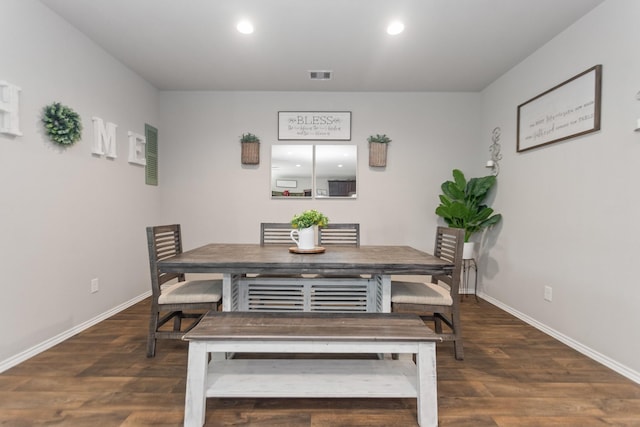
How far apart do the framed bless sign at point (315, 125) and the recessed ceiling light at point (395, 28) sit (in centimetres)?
142

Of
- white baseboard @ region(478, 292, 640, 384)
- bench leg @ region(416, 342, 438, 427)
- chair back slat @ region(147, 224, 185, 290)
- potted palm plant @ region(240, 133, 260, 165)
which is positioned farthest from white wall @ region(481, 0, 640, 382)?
chair back slat @ region(147, 224, 185, 290)

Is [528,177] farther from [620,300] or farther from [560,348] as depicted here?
[560,348]

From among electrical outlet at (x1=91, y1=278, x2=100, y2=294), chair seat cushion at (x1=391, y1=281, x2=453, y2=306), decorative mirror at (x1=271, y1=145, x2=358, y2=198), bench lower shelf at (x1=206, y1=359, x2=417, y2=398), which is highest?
decorative mirror at (x1=271, y1=145, x2=358, y2=198)

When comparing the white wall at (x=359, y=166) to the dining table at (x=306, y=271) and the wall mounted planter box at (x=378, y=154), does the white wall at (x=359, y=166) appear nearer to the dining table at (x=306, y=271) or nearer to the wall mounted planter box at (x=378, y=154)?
the wall mounted planter box at (x=378, y=154)

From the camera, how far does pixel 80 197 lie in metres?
2.75

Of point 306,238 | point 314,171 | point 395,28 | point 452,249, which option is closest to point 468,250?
point 452,249

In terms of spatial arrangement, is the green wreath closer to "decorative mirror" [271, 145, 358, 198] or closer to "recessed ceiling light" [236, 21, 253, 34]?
"recessed ceiling light" [236, 21, 253, 34]

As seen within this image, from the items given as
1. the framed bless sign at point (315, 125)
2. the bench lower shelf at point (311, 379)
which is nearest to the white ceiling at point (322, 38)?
the framed bless sign at point (315, 125)

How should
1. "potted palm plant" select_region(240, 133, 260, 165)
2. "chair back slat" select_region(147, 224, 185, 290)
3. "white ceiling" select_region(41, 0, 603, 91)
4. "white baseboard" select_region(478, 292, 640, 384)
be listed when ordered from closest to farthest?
"white baseboard" select_region(478, 292, 640, 384) < "chair back slat" select_region(147, 224, 185, 290) < "white ceiling" select_region(41, 0, 603, 91) < "potted palm plant" select_region(240, 133, 260, 165)

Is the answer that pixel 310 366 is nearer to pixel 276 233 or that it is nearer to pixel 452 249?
pixel 452 249

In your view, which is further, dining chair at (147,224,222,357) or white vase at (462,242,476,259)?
white vase at (462,242,476,259)

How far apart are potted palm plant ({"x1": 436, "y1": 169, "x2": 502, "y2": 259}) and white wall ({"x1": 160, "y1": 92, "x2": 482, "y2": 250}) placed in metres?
0.36

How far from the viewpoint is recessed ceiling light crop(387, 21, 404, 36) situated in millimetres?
2547

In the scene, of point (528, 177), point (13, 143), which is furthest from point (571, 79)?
point (13, 143)
